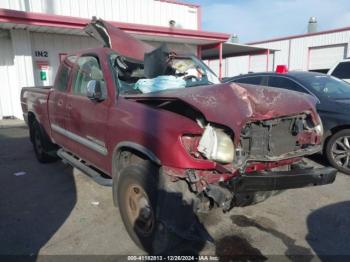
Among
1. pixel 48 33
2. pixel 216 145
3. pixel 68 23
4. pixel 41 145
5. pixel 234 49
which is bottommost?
pixel 41 145

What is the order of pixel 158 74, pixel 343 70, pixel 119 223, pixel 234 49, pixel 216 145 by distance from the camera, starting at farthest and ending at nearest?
pixel 234 49
pixel 343 70
pixel 158 74
pixel 119 223
pixel 216 145

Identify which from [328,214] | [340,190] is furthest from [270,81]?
[328,214]

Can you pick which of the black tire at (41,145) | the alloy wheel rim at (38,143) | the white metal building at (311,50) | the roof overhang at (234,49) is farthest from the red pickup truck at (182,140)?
the white metal building at (311,50)

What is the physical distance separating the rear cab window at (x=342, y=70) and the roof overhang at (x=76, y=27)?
699 centimetres

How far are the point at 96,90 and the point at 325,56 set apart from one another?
80.4 feet

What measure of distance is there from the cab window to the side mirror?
16.3 inches

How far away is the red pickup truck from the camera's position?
2730 millimetres

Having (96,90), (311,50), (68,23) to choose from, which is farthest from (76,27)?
(311,50)

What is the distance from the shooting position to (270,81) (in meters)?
6.61

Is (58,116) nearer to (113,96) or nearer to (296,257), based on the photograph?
(113,96)

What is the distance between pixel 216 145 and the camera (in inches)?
106

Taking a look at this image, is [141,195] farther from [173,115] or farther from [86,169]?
[86,169]

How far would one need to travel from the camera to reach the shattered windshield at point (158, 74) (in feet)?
12.3

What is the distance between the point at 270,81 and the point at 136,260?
192 inches
